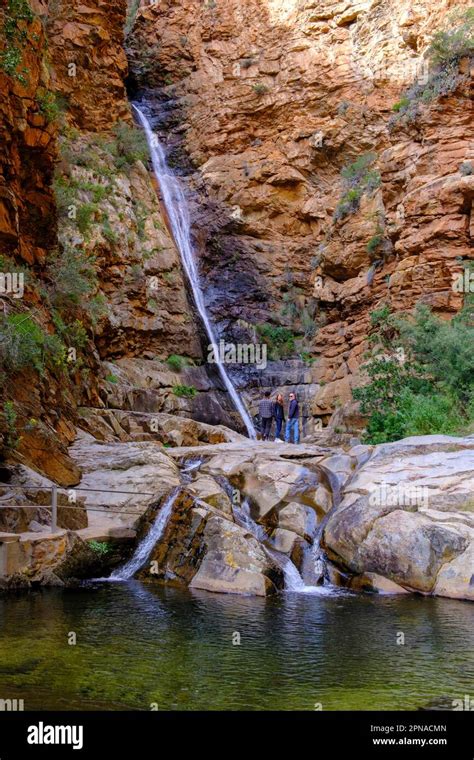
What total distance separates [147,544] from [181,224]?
20774 millimetres

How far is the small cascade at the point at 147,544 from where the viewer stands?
10977 mm

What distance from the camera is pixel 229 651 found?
676 centimetres

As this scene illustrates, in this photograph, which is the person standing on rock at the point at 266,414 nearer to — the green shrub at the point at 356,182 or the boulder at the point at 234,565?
the green shrub at the point at 356,182

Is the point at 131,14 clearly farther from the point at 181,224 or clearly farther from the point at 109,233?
the point at 109,233

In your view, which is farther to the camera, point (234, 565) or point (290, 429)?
point (290, 429)

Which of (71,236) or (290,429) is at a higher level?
(71,236)

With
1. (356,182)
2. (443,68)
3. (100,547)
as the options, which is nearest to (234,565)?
(100,547)

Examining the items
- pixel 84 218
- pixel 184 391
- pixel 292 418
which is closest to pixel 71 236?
pixel 84 218

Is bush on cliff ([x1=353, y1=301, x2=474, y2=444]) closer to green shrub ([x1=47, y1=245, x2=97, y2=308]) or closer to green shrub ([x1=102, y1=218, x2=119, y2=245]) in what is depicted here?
green shrub ([x1=47, y1=245, x2=97, y2=308])

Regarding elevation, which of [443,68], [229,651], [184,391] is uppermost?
[443,68]

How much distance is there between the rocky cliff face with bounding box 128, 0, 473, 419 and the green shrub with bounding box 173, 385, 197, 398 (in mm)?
3913

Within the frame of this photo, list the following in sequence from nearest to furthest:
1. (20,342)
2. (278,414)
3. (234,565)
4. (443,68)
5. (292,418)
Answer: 1. (234,565)
2. (20,342)
3. (292,418)
4. (278,414)
5. (443,68)

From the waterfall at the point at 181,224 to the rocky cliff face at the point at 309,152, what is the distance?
1.98 ft

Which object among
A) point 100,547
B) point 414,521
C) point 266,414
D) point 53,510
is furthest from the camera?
point 266,414
